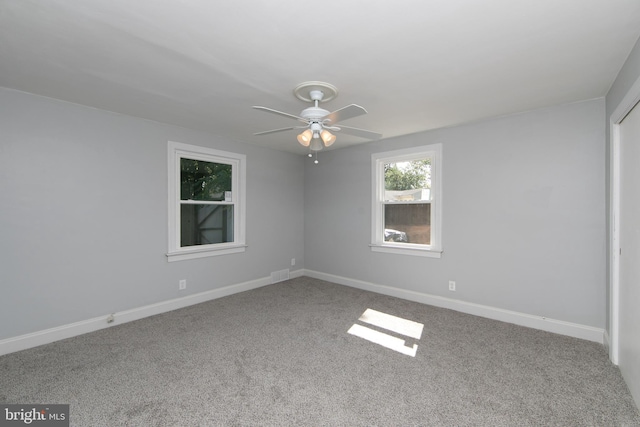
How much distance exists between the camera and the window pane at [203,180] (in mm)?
3916

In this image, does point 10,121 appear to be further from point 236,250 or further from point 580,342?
point 580,342

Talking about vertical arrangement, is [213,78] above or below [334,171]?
above

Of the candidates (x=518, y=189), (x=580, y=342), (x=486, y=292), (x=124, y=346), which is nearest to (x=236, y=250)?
(x=124, y=346)

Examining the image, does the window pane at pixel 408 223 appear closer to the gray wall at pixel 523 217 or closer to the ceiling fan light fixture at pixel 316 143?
the gray wall at pixel 523 217

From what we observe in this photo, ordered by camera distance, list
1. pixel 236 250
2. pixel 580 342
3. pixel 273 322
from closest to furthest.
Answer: pixel 580 342, pixel 273 322, pixel 236 250

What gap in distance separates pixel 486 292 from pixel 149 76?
4.14 m

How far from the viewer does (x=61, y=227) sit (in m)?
2.92

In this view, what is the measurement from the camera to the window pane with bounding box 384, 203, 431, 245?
4082 millimetres

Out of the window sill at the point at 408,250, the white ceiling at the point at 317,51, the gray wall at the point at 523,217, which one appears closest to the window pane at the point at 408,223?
the window sill at the point at 408,250

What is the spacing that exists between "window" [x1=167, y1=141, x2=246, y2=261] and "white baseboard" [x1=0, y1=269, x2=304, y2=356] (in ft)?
1.85

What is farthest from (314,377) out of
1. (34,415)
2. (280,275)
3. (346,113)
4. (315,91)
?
(280,275)

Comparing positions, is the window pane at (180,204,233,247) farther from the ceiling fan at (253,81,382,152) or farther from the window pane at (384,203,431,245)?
the window pane at (384,203,431,245)

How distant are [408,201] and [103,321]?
4.06 meters

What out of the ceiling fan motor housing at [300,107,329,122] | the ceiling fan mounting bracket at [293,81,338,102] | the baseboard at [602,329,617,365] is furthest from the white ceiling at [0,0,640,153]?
the baseboard at [602,329,617,365]
